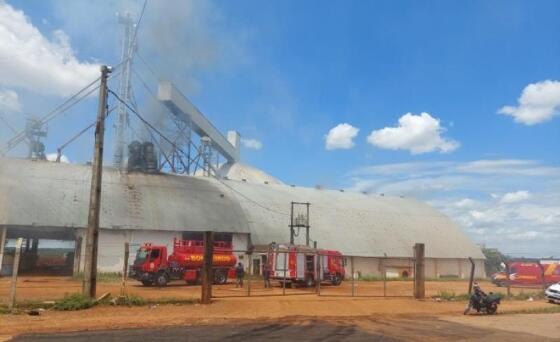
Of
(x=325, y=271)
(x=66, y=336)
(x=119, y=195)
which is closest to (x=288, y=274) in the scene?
(x=325, y=271)

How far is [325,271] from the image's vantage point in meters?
37.2

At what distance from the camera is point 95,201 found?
2105 centimetres

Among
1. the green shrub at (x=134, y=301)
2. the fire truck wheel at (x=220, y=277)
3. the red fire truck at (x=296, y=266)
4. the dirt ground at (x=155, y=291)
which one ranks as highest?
the red fire truck at (x=296, y=266)

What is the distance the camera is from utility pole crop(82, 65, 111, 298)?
20.1 m

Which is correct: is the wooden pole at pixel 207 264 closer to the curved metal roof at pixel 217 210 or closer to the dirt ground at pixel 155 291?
the dirt ground at pixel 155 291

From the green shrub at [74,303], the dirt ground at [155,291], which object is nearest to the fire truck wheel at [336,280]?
the dirt ground at [155,291]

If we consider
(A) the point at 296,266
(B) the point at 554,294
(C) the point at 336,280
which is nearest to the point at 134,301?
(A) the point at 296,266

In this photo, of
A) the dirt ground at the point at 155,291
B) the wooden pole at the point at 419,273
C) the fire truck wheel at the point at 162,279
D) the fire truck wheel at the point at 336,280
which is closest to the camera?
the dirt ground at the point at 155,291

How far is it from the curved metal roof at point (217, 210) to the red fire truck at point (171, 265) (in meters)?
9.52

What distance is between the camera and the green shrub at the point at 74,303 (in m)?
18.3

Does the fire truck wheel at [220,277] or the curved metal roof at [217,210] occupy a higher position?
the curved metal roof at [217,210]

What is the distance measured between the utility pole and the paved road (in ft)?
21.9

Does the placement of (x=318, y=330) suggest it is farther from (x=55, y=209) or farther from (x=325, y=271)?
(x=55, y=209)

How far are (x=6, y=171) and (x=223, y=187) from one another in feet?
66.6
